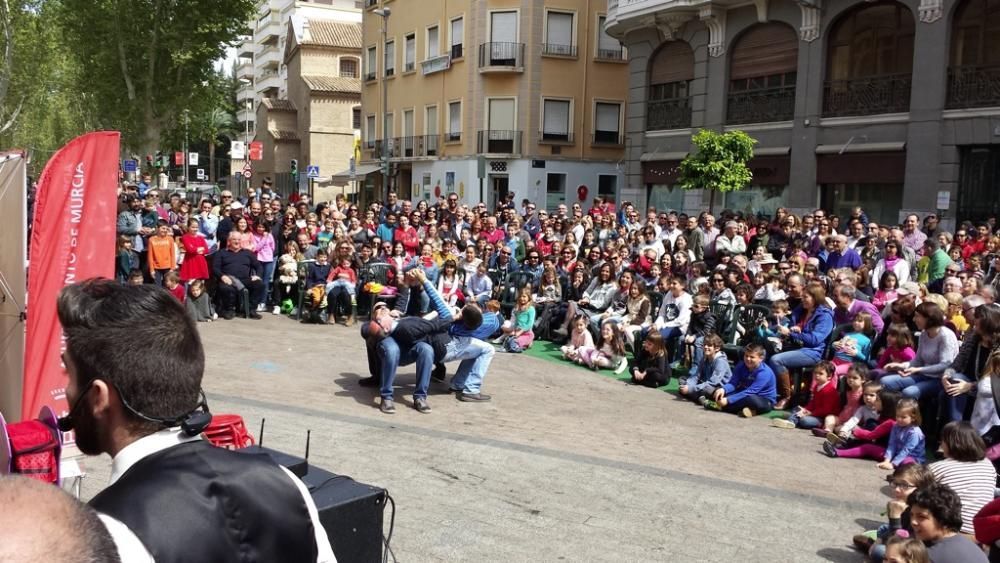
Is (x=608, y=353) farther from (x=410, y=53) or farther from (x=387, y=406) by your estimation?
(x=410, y=53)

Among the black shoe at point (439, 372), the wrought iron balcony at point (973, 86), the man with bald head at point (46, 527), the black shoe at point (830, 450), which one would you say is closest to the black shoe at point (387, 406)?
the black shoe at point (439, 372)

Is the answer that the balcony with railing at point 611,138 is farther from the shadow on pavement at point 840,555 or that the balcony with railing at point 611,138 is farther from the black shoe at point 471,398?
the shadow on pavement at point 840,555

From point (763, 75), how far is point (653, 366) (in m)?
16.4

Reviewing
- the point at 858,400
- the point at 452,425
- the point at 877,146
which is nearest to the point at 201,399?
the point at 452,425

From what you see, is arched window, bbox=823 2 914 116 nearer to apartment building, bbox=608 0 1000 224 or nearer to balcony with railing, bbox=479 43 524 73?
apartment building, bbox=608 0 1000 224

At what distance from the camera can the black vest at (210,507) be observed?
1.88 m

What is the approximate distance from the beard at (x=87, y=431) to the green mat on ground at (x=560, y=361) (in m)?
8.36

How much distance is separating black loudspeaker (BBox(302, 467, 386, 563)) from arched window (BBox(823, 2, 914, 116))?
67.9 ft

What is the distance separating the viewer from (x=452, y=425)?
8562 mm

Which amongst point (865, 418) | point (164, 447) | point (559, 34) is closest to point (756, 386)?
point (865, 418)

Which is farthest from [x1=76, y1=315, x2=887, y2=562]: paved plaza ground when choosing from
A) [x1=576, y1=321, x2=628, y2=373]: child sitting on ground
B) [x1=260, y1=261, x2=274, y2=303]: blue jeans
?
[x1=260, y1=261, x2=274, y2=303]: blue jeans

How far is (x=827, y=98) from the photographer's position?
75.6 ft

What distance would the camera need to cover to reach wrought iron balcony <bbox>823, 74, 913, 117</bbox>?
2122cm

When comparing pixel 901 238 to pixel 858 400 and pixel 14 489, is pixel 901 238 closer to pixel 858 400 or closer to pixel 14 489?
pixel 858 400
